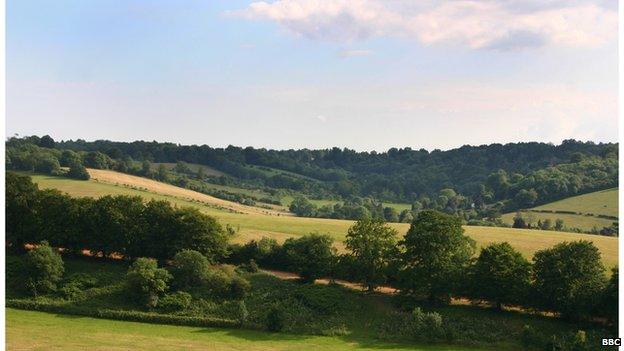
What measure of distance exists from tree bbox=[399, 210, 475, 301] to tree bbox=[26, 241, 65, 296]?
28.7 metres

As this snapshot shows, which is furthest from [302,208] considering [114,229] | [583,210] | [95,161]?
[114,229]

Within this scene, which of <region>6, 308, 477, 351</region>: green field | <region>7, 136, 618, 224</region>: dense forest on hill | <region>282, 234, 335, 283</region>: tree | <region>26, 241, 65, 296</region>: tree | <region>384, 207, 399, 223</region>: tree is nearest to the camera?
<region>6, 308, 477, 351</region>: green field

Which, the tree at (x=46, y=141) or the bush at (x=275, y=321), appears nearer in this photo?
the bush at (x=275, y=321)

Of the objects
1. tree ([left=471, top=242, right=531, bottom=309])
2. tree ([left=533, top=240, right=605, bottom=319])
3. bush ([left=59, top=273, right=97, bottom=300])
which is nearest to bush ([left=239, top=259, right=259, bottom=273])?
bush ([left=59, top=273, right=97, bottom=300])

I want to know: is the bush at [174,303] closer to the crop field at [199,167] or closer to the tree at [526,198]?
the tree at [526,198]

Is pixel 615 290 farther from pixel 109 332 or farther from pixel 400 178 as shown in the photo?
pixel 400 178

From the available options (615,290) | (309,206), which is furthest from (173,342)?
(309,206)

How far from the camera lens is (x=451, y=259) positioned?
1918 inches

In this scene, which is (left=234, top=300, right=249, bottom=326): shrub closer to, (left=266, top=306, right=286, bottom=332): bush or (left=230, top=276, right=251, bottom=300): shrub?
(left=266, top=306, right=286, bottom=332): bush

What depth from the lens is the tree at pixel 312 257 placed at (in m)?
51.9

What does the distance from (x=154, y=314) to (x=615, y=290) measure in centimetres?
3415

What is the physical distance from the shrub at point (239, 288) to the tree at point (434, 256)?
12937 millimetres

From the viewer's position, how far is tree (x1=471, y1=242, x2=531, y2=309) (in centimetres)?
4556

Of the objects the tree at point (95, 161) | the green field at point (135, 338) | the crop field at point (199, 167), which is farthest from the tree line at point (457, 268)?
the crop field at point (199, 167)
